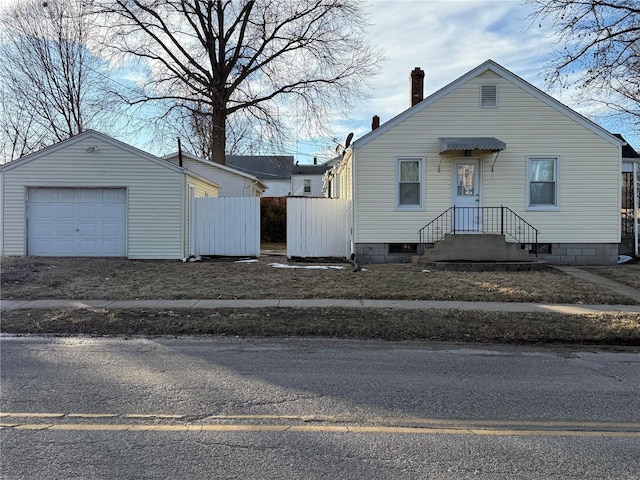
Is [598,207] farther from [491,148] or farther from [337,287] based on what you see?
[337,287]

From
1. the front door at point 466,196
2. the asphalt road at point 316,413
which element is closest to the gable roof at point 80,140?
the front door at point 466,196

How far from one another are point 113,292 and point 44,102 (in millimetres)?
23916

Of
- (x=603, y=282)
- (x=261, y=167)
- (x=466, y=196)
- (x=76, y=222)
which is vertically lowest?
(x=603, y=282)

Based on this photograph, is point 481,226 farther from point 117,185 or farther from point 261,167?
point 261,167

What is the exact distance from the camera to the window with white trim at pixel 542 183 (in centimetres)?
1620

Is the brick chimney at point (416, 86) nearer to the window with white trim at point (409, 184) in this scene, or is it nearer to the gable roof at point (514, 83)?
the gable roof at point (514, 83)

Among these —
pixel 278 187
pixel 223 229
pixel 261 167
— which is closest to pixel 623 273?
pixel 223 229

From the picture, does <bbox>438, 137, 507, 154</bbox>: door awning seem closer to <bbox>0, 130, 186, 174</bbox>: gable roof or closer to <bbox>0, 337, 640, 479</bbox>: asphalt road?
<bbox>0, 130, 186, 174</bbox>: gable roof

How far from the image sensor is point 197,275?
43.9 feet

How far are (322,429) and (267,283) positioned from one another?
8.03 metres

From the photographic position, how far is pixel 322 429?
405 centimetres

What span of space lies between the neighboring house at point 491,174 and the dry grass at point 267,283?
2.10 metres

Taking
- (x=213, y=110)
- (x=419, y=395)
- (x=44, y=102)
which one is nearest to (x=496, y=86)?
(x=419, y=395)

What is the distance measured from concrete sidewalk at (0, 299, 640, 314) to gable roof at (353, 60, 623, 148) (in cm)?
770
